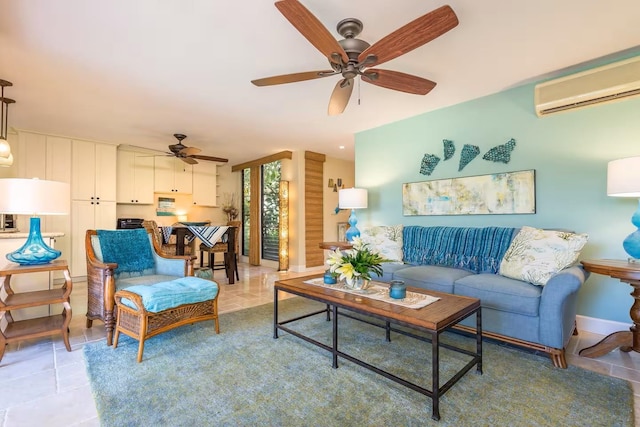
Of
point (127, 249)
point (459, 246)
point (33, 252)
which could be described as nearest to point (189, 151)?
point (127, 249)

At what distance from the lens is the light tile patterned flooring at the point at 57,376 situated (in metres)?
1.56

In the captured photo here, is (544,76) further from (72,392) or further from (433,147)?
(72,392)

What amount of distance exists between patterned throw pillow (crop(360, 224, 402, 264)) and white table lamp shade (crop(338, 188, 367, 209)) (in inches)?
20.1

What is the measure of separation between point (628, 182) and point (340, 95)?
213cm

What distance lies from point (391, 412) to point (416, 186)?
9.80 ft

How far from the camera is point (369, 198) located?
15.4 ft

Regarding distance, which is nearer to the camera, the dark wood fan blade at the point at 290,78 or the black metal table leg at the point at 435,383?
the black metal table leg at the point at 435,383

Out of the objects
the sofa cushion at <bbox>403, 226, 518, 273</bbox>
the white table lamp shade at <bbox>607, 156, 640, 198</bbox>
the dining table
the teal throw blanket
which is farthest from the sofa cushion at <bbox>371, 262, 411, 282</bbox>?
the dining table

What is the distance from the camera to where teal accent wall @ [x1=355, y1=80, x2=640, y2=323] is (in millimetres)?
2652

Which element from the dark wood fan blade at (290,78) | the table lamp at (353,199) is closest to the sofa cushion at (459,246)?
the table lamp at (353,199)

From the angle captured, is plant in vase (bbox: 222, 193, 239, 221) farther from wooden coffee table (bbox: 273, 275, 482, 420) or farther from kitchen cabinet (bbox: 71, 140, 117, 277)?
wooden coffee table (bbox: 273, 275, 482, 420)

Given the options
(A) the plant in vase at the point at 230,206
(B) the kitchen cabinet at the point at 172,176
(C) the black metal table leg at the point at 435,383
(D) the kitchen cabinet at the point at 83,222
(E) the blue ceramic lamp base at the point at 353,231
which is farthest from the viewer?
(A) the plant in vase at the point at 230,206

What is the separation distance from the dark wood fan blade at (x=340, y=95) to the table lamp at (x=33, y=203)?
224 cm

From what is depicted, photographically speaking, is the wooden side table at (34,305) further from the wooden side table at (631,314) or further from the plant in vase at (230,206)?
the plant in vase at (230,206)
